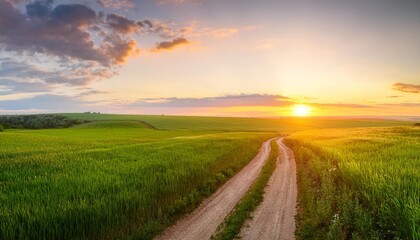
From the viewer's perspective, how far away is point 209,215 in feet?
44.9

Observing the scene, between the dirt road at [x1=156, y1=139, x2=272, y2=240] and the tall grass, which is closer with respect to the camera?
the tall grass

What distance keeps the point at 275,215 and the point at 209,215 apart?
117 inches

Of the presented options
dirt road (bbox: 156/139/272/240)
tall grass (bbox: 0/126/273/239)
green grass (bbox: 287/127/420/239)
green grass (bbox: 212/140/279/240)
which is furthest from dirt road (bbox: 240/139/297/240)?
tall grass (bbox: 0/126/273/239)

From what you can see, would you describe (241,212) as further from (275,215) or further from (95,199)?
(95,199)

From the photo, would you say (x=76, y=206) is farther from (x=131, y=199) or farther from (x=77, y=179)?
(x=77, y=179)

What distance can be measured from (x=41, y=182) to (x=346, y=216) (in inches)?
521

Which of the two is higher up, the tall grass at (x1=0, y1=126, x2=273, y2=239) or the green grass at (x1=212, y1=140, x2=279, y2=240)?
the tall grass at (x1=0, y1=126, x2=273, y2=239)

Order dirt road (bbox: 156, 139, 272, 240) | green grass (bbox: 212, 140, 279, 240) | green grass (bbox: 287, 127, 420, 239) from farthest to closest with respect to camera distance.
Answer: dirt road (bbox: 156, 139, 272, 240) < green grass (bbox: 212, 140, 279, 240) < green grass (bbox: 287, 127, 420, 239)

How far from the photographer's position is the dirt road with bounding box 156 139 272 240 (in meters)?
11.5

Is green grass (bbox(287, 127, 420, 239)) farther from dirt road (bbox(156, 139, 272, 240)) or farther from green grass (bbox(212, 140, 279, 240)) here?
dirt road (bbox(156, 139, 272, 240))

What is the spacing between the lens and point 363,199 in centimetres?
1255

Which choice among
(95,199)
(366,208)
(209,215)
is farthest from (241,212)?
(95,199)

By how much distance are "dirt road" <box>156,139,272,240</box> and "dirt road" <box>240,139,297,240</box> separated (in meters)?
1.35

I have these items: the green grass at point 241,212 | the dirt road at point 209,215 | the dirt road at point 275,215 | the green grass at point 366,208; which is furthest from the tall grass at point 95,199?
the green grass at point 366,208
